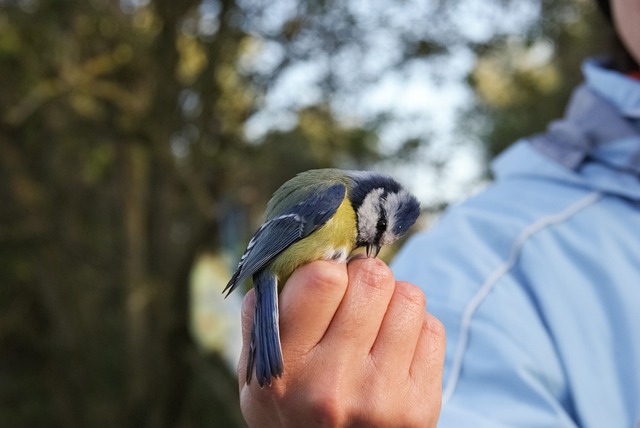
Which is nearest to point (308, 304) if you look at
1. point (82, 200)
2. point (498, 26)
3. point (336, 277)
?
point (336, 277)

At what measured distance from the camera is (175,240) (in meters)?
7.72

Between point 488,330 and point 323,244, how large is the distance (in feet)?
1.23

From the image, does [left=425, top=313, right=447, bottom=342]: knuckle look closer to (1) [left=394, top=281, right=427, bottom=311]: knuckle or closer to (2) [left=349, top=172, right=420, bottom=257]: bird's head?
(1) [left=394, top=281, right=427, bottom=311]: knuckle

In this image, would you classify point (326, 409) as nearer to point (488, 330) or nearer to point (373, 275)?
point (373, 275)

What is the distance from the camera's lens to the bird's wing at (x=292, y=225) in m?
1.22

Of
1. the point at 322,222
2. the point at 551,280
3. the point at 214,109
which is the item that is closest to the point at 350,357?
the point at 322,222

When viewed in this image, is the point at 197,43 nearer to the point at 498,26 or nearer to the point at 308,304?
the point at 498,26

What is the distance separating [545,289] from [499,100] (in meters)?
4.84

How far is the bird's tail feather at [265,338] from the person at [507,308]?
0.9 inches

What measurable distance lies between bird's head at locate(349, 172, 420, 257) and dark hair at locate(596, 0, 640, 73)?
936 millimetres

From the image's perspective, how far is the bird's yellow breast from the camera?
1.20 m

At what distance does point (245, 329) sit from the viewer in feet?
3.58

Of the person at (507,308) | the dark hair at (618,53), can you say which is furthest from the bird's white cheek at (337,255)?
the dark hair at (618,53)

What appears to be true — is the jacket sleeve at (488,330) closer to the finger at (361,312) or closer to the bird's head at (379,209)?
the bird's head at (379,209)
